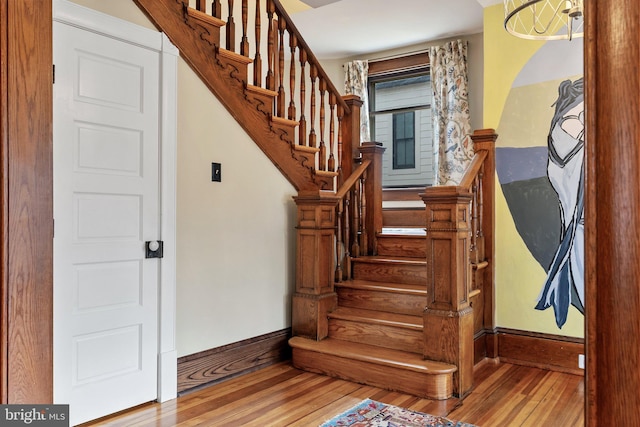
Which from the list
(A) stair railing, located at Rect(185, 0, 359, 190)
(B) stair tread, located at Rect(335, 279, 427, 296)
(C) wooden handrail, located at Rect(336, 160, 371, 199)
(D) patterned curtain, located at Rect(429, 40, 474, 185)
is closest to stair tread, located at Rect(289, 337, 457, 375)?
(B) stair tread, located at Rect(335, 279, 427, 296)

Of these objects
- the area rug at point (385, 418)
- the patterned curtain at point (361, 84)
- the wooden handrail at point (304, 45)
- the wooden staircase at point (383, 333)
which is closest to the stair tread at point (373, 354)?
the wooden staircase at point (383, 333)

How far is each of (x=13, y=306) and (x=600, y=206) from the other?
4.39 feet

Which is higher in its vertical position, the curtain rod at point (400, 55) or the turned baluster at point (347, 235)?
the curtain rod at point (400, 55)

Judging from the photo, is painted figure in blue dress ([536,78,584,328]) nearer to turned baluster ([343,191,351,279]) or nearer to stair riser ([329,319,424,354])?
stair riser ([329,319,424,354])

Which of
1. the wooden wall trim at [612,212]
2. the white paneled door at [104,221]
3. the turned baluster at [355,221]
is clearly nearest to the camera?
the wooden wall trim at [612,212]

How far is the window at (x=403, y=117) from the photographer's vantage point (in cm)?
570

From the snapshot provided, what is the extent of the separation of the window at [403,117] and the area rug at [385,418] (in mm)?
3548

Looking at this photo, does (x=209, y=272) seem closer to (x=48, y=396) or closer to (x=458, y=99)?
(x=48, y=396)

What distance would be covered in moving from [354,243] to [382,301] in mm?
651

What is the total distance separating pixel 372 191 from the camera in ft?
13.6

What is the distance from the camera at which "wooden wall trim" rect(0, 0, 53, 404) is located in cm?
122

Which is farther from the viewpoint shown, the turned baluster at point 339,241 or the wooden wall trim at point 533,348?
the turned baluster at point 339,241

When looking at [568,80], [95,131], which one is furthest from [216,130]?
[568,80]

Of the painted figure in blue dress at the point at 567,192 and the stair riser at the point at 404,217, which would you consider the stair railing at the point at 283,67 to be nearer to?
the stair riser at the point at 404,217
